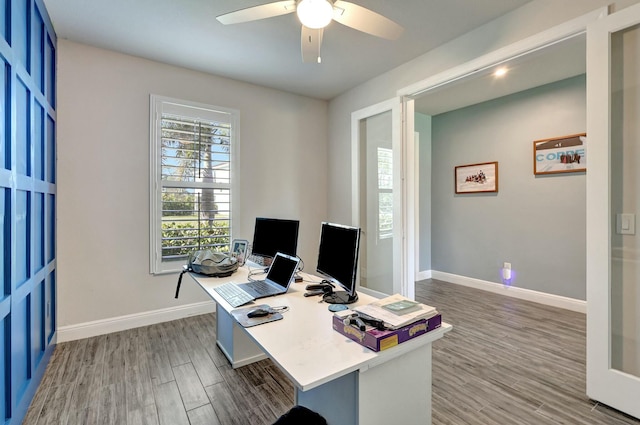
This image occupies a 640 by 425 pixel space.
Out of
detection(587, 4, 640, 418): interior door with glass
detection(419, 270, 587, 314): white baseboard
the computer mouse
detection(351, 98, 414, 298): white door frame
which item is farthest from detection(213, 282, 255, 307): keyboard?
detection(419, 270, 587, 314): white baseboard

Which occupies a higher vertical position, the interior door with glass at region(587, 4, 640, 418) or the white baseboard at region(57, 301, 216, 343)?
the interior door with glass at region(587, 4, 640, 418)

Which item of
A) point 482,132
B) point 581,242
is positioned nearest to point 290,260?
point 581,242

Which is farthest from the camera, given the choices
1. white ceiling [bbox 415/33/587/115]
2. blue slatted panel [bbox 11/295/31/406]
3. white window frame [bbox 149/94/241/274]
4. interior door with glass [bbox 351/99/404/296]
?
interior door with glass [bbox 351/99/404/296]

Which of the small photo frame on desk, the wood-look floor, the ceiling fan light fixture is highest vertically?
the ceiling fan light fixture

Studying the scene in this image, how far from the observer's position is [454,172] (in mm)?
4742

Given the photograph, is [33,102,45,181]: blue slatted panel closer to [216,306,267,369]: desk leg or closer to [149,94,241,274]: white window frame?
[149,94,241,274]: white window frame

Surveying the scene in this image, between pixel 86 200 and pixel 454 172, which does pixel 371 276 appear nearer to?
pixel 454 172

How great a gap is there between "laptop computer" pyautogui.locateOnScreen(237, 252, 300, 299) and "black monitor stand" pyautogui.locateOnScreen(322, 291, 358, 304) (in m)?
0.26

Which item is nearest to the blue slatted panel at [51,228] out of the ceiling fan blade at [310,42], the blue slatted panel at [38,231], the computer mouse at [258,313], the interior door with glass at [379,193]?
the blue slatted panel at [38,231]

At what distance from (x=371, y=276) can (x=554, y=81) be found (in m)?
3.14

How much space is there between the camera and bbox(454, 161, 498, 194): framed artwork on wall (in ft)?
13.9

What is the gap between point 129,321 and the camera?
300 cm

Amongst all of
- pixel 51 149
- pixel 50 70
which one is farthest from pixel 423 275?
pixel 50 70

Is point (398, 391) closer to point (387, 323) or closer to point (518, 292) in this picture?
point (387, 323)
